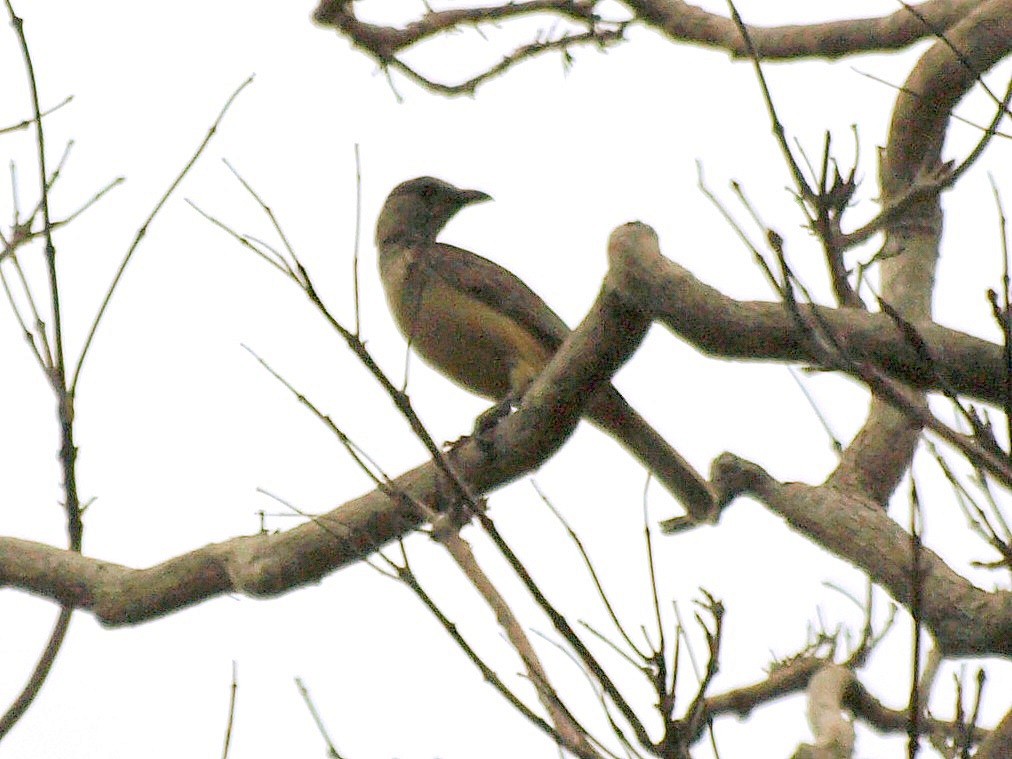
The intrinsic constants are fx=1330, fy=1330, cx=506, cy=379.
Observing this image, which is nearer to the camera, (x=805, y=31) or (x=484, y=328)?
(x=484, y=328)

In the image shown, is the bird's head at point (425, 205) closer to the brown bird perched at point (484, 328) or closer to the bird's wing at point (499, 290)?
the brown bird perched at point (484, 328)

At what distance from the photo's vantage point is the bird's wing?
6.19 meters

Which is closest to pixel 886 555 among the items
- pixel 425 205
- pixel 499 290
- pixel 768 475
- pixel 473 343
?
pixel 768 475

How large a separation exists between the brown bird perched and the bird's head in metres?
0.51

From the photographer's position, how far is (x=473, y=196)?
7.34 m

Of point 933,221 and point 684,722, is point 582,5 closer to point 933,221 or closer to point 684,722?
point 933,221

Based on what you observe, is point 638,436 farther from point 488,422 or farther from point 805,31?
point 805,31

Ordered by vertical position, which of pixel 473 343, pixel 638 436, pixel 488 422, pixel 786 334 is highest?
pixel 473 343

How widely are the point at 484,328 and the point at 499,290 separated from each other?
30cm

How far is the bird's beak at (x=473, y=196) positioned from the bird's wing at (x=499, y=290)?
2.55ft

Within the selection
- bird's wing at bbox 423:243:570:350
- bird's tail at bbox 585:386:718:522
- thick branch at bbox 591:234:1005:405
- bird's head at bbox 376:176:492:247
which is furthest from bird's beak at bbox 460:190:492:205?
thick branch at bbox 591:234:1005:405

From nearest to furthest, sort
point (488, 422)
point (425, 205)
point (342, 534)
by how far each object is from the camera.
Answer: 1. point (342, 534)
2. point (488, 422)
3. point (425, 205)

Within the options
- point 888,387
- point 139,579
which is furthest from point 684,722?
point 139,579

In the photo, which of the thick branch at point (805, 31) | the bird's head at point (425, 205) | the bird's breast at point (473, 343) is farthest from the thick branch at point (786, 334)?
the bird's head at point (425, 205)
